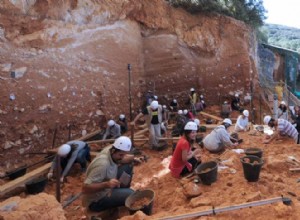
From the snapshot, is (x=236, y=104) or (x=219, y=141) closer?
(x=219, y=141)

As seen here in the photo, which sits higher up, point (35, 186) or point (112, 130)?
point (112, 130)

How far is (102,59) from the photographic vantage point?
1148 centimetres

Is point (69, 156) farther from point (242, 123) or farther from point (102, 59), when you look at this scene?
point (242, 123)

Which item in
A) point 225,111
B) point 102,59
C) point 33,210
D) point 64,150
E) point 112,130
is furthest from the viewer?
point 225,111

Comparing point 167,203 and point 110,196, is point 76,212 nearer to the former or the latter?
point 110,196

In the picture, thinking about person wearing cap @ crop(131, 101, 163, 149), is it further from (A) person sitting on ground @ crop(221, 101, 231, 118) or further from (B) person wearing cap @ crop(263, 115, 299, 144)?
(A) person sitting on ground @ crop(221, 101, 231, 118)

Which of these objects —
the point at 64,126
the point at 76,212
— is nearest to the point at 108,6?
the point at 64,126

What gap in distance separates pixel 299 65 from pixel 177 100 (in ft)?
50.5

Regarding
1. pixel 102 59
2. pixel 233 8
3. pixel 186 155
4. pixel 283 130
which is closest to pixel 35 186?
pixel 186 155

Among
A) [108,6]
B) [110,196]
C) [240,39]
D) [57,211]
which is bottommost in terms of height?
[110,196]

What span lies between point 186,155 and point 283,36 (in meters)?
43.9

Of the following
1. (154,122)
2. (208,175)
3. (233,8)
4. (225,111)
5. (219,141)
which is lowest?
(225,111)

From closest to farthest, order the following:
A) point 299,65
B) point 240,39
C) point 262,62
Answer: point 240,39 → point 262,62 → point 299,65

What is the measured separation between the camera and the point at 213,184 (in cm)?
479
